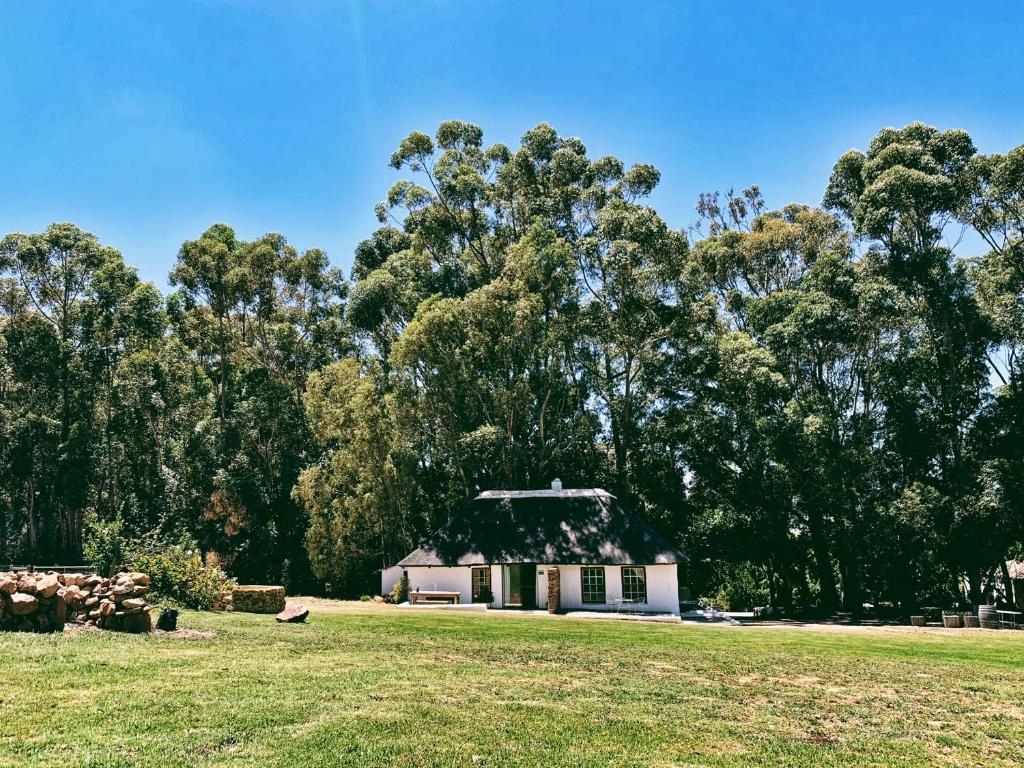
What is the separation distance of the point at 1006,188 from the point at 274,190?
2506 centimetres

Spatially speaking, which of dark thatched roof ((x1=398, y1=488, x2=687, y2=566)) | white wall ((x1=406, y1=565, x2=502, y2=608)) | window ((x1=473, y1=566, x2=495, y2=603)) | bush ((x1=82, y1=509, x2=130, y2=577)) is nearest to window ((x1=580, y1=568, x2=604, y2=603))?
dark thatched roof ((x1=398, y1=488, x2=687, y2=566))

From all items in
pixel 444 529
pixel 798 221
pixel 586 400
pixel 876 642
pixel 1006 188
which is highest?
pixel 798 221

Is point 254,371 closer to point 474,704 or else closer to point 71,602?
point 71,602

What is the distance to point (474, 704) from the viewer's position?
8.79 meters

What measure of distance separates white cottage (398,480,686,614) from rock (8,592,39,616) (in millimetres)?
16122

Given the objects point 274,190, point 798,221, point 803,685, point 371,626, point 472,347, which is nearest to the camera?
point 803,685

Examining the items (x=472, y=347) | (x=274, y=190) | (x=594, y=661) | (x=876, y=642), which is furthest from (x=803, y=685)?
(x=472, y=347)

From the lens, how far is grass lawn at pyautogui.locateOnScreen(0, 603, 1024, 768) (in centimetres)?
702

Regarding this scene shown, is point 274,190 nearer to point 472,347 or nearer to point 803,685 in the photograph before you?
point 472,347

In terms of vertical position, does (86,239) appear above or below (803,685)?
above

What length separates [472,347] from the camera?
3192 cm

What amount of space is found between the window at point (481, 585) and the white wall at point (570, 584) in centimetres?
18

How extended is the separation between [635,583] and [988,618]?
1151 centimetres

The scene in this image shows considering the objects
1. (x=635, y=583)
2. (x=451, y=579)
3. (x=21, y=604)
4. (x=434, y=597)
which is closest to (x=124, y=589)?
(x=21, y=604)
